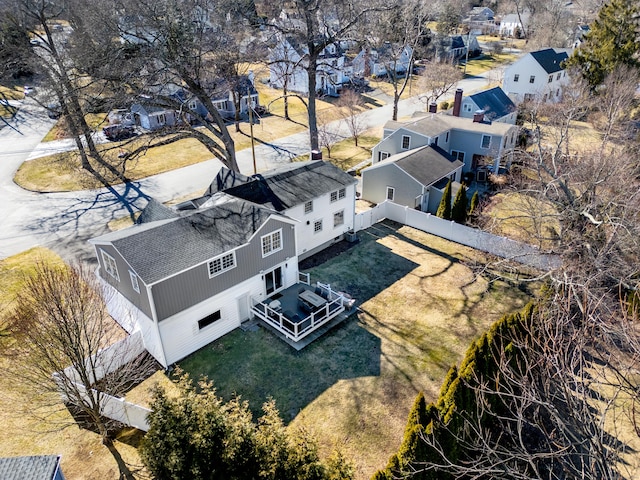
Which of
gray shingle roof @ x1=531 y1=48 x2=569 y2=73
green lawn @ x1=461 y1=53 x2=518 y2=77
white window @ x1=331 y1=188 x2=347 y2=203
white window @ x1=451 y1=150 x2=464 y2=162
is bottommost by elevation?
white window @ x1=451 y1=150 x2=464 y2=162

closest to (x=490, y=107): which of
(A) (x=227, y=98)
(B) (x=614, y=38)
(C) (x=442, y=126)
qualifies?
(C) (x=442, y=126)

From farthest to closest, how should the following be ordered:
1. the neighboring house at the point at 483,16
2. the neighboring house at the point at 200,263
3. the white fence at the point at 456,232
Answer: the neighboring house at the point at 483,16 < the white fence at the point at 456,232 < the neighboring house at the point at 200,263

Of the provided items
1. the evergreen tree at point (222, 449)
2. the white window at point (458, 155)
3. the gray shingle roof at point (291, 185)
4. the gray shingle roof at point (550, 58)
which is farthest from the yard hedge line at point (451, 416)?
the gray shingle roof at point (550, 58)

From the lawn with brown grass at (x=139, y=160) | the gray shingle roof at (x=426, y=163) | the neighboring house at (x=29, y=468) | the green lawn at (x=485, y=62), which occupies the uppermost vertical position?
the neighboring house at (x=29, y=468)

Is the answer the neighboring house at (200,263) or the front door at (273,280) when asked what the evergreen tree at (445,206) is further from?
the front door at (273,280)

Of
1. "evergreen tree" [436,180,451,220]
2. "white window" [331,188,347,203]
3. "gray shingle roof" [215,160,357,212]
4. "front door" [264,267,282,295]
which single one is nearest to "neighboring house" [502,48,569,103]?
"evergreen tree" [436,180,451,220]

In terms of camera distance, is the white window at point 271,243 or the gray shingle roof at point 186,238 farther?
the white window at point 271,243

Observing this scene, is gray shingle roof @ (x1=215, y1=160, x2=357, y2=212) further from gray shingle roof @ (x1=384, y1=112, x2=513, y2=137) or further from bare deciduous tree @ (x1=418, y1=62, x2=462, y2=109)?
bare deciduous tree @ (x1=418, y1=62, x2=462, y2=109)

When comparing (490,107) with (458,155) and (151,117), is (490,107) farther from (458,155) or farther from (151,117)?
(151,117)

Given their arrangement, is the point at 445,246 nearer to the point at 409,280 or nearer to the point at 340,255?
the point at 409,280
